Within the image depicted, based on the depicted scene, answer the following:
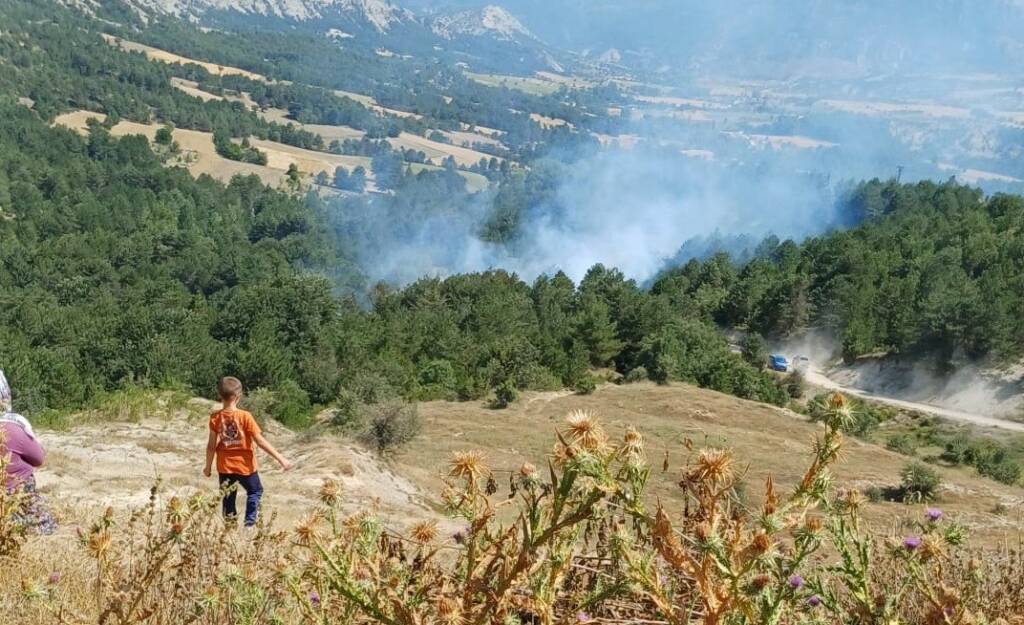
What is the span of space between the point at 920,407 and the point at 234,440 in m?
39.0

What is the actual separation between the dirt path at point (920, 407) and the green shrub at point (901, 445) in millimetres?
3115

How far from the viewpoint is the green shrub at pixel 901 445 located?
95.1 ft

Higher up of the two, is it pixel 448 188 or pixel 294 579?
pixel 294 579

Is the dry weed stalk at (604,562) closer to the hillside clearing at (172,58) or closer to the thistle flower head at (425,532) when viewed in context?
the thistle flower head at (425,532)

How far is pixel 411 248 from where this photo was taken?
85.8m

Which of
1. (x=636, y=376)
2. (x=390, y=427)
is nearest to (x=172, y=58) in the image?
(x=636, y=376)

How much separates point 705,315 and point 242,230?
4271cm

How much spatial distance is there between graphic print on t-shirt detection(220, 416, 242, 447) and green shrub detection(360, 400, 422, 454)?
517 inches

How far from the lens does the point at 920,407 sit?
1535 inches

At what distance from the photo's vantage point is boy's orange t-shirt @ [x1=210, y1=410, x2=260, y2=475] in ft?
20.4

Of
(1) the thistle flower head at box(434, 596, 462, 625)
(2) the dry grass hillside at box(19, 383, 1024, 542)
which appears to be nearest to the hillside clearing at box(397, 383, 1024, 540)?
(2) the dry grass hillside at box(19, 383, 1024, 542)

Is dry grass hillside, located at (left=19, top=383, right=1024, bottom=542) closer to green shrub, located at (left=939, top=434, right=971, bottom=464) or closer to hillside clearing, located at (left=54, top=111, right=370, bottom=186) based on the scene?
green shrub, located at (left=939, top=434, right=971, bottom=464)

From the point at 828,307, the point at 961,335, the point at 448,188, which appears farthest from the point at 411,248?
the point at 961,335

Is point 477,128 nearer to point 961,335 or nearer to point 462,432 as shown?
point 961,335
